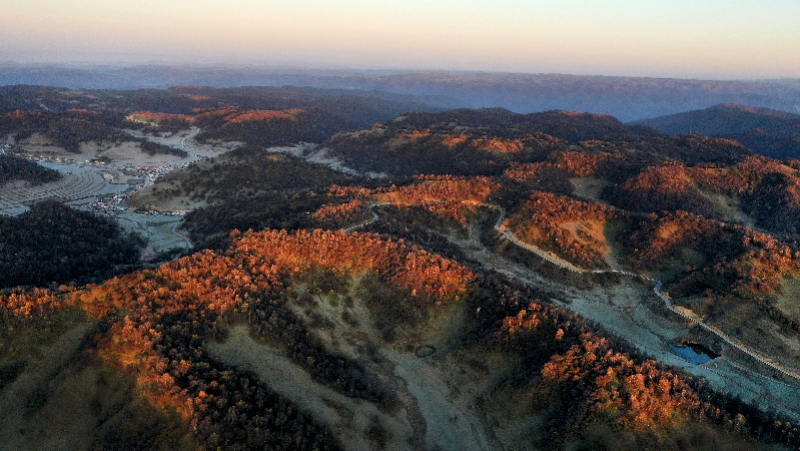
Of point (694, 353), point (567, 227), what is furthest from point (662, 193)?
point (694, 353)

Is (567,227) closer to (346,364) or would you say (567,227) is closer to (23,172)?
(346,364)

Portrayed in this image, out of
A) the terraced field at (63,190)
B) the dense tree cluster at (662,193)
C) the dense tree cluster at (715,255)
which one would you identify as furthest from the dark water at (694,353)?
the terraced field at (63,190)

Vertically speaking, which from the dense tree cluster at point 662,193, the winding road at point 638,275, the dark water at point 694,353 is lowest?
the dark water at point 694,353

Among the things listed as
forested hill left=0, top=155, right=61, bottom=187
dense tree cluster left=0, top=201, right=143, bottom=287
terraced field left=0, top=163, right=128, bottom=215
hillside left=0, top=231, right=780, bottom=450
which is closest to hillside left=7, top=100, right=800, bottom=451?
hillside left=0, top=231, right=780, bottom=450

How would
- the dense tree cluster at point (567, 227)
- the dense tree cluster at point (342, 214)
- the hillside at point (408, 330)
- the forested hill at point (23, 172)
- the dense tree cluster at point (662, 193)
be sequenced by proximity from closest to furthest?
the hillside at point (408, 330), the dense tree cluster at point (342, 214), the dense tree cluster at point (567, 227), the dense tree cluster at point (662, 193), the forested hill at point (23, 172)

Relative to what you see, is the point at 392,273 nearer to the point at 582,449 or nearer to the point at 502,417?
the point at 502,417

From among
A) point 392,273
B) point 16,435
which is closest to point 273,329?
point 392,273

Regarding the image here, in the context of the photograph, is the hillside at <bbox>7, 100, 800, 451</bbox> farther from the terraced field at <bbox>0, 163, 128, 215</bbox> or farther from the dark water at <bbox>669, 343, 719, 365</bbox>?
the terraced field at <bbox>0, 163, 128, 215</bbox>

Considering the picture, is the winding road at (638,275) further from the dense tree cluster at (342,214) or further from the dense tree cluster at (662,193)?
the dense tree cluster at (662,193)
